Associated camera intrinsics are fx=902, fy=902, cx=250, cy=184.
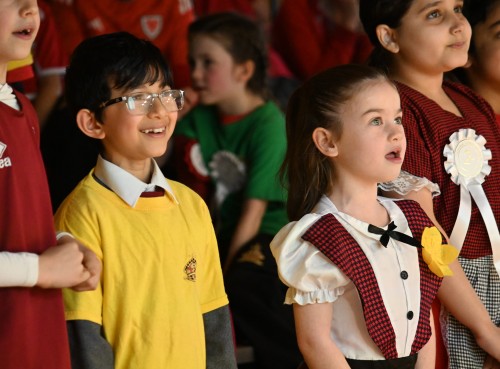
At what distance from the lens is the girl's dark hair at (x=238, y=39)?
3.46 meters

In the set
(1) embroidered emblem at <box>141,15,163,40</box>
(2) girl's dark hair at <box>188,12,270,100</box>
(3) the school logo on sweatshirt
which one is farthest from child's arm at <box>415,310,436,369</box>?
(1) embroidered emblem at <box>141,15,163,40</box>

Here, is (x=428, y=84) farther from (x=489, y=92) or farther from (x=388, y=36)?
(x=489, y=92)

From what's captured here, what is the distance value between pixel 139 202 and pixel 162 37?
211 cm

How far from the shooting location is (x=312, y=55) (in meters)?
4.54

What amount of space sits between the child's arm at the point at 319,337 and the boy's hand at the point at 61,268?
54 centimetres

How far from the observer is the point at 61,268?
166 centimetres

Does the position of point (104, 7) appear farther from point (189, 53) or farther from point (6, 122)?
point (6, 122)

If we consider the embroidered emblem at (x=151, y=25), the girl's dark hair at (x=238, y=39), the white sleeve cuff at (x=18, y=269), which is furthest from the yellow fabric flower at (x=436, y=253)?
the embroidered emblem at (x=151, y=25)

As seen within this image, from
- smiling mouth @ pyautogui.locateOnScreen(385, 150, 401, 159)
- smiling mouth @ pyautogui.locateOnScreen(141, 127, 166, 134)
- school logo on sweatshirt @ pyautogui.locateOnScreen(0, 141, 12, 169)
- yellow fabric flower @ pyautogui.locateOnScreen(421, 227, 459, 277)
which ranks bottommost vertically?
yellow fabric flower @ pyautogui.locateOnScreen(421, 227, 459, 277)

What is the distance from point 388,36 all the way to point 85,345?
1204mm

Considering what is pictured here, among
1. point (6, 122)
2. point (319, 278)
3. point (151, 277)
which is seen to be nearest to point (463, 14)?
point (319, 278)

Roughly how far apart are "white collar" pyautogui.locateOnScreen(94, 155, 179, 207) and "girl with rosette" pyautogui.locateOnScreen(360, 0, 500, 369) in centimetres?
67

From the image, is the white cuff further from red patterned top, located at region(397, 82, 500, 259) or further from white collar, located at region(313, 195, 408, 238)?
red patterned top, located at region(397, 82, 500, 259)

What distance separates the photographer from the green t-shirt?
10.7ft
